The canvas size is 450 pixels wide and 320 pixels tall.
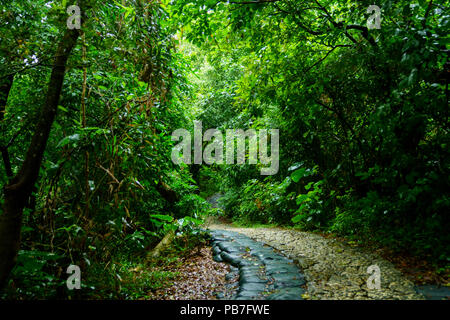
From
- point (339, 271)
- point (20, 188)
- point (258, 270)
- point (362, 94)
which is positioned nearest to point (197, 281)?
point (258, 270)

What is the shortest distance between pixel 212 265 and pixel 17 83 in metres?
3.63

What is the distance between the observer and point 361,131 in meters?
3.97

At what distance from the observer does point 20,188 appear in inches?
81.6

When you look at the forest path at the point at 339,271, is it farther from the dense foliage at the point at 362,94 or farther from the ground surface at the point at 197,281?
the ground surface at the point at 197,281

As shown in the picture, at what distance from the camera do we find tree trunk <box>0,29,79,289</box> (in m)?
2.03

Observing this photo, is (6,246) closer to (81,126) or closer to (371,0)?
(81,126)

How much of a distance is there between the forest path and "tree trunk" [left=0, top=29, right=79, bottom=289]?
2322mm

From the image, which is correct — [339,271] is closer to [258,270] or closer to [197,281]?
[258,270]

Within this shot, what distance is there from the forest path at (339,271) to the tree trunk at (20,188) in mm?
2322

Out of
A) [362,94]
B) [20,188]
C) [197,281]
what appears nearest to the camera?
[20,188]

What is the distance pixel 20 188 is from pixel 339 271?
323cm

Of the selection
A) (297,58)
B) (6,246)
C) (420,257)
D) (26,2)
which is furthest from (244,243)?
(26,2)

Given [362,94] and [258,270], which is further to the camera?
[362,94]

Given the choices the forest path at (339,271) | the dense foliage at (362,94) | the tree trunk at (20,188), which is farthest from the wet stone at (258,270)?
the tree trunk at (20,188)
